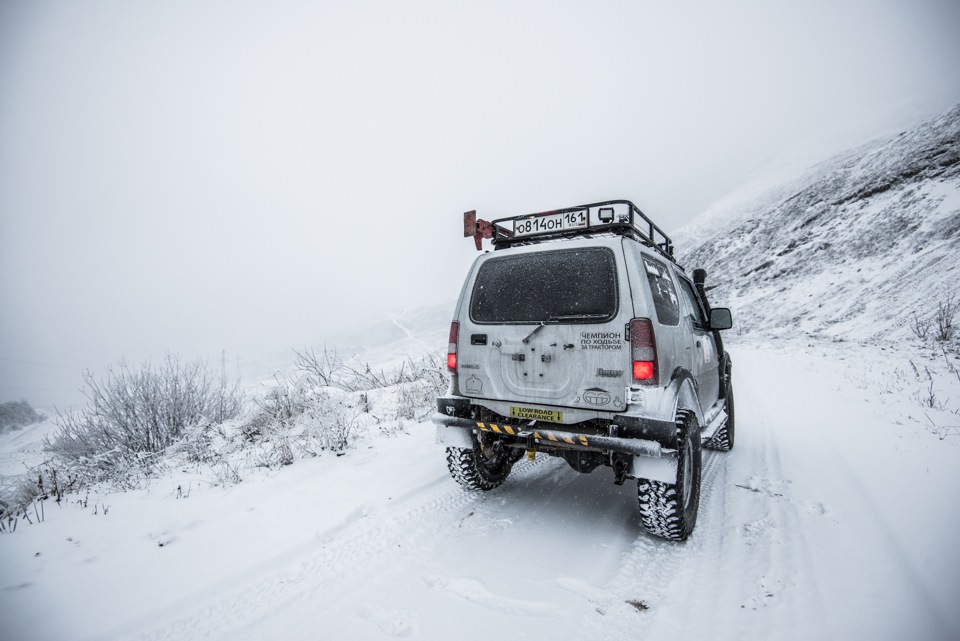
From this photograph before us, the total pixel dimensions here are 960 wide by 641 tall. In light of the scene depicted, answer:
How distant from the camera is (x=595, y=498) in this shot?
3.73m

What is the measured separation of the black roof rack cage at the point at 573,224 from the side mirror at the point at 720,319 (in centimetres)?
117

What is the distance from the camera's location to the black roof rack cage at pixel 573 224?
10.8 feet

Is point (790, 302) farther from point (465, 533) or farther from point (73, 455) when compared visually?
point (73, 455)

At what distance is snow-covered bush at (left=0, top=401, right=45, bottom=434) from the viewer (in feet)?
78.2

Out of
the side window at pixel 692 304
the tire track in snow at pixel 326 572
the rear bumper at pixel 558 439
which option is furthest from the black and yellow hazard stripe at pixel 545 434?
the side window at pixel 692 304

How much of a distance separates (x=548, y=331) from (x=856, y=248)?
1110 inches

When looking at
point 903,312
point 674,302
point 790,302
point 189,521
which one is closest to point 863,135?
point 790,302

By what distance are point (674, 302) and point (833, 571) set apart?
2043 mm

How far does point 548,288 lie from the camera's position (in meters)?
3.21

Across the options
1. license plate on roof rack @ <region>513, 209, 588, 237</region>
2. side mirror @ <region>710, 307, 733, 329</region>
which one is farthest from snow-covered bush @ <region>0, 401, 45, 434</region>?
side mirror @ <region>710, 307, 733, 329</region>

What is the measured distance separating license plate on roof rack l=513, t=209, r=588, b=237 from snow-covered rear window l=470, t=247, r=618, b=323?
0.29 meters

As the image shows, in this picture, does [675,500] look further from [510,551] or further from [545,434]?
[510,551]

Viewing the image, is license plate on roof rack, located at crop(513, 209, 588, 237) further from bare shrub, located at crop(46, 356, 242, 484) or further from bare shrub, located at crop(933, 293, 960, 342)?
bare shrub, located at crop(933, 293, 960, 342)

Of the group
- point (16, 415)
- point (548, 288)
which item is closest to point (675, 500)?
point (548, 288)
